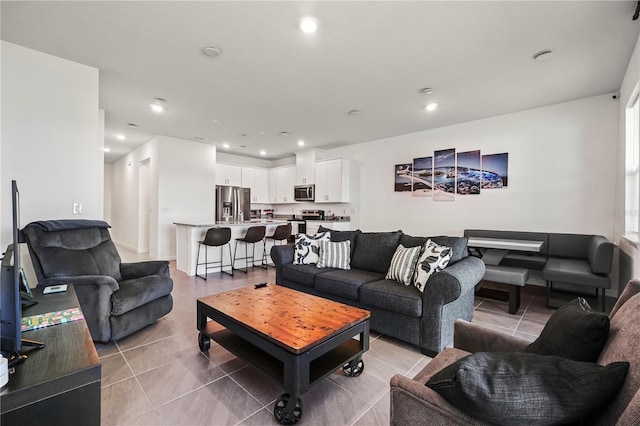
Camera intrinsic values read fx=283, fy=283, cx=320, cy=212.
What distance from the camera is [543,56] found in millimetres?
2832

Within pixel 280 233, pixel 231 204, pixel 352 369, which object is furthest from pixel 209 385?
pixel 231 204

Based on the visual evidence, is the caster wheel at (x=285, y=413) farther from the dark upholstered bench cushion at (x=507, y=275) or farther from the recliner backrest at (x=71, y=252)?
the dark upholstered bench cushion at (x=507, y=275)

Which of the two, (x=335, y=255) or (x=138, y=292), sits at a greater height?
(x=335, y=255)

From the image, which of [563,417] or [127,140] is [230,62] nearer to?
[563,417]

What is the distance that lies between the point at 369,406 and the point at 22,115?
393 cm

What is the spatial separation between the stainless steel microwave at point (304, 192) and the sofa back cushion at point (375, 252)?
11.9 feet

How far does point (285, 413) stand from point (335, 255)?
2.01 meters

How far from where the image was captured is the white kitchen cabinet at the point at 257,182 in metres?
7.86

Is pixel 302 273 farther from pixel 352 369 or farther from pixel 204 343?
pixel 352 369

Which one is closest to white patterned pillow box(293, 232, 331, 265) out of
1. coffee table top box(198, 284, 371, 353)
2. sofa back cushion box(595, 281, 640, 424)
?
coffee table top box(198, 284, 371, 353)

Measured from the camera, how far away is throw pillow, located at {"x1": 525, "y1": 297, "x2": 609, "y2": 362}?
3.15 feet

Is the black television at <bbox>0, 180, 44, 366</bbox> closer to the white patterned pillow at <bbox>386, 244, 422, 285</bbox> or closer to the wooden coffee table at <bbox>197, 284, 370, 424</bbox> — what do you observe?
the wooden coffee table at <bbox>197, 284, 370, 424</bbox>

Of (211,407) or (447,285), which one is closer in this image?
(211,407)

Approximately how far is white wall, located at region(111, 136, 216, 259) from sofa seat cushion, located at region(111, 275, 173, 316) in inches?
145
